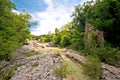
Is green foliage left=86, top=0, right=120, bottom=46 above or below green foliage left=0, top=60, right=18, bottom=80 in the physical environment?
above

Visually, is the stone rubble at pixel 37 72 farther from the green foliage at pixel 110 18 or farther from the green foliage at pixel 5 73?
the green foliage at pixel 110 18

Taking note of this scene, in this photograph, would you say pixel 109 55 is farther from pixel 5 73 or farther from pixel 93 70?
pixel 5 73

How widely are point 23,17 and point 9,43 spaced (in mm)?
11480

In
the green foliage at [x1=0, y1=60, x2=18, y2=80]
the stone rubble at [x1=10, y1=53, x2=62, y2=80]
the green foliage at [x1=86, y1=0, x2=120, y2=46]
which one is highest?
the green foliage at [x1=86, y1=0, x2=120, y2=46]

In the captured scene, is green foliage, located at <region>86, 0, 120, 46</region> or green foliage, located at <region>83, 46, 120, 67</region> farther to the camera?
green foliage, located at <region>83, 46, 120, 67</region>

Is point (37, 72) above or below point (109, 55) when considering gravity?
below

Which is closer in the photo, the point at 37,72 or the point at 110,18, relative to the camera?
the point at 37,72

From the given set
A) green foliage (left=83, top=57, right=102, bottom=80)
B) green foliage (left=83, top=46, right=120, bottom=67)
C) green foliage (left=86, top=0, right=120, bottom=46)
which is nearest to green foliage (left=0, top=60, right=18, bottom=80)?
green foliage (left=83, top=57, right=102, bottom=80)

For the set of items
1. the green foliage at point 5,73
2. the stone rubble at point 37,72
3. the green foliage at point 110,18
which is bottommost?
the green foliage at point 5,73

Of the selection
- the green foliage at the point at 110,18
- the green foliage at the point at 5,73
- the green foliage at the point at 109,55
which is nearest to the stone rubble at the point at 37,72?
the green foliage at the point at 5,73

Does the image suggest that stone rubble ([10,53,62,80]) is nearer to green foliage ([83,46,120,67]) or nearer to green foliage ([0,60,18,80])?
green foliage ([0,60,18,80])

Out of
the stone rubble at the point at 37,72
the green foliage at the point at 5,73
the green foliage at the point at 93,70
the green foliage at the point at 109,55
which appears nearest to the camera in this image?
the stone rubble at the point at 37,72

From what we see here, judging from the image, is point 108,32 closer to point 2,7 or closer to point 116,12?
point 116,12

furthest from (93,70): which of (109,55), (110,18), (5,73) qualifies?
(5,73)
